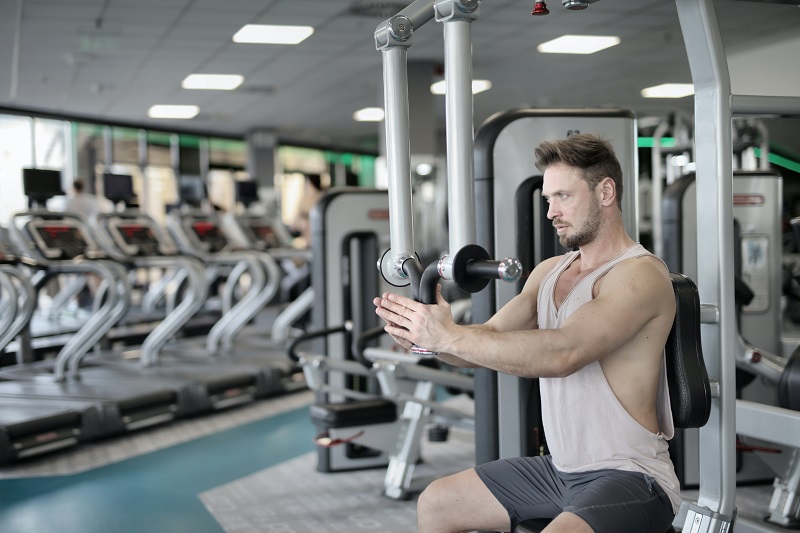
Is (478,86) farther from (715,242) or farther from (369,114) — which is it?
(715,242)

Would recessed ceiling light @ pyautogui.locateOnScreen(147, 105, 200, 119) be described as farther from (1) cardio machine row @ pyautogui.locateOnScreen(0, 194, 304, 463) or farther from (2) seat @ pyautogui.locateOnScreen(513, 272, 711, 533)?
(2) seat @ pyautogui.locateOnScreen(513, 272, 711, 533)

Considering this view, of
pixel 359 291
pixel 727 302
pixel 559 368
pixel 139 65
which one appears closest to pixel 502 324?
pixel 559 368

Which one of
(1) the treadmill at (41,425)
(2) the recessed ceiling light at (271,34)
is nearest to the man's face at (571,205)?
(1) the treadmill at (41,425)

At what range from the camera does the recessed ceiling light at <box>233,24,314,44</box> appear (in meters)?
7.55

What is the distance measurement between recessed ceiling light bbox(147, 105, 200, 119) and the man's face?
10.9m

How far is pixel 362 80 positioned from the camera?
34.2 ft

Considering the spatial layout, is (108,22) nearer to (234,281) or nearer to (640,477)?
(234,281)

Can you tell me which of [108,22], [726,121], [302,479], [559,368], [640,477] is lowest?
[302,479]

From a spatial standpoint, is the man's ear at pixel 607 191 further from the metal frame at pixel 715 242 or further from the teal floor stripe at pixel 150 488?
the teal floor stripe at pixel 150 488

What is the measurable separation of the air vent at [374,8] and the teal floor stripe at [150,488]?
12.0 ft

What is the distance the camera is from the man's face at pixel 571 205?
5.88 ft

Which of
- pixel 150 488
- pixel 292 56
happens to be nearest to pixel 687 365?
pixel 150 488

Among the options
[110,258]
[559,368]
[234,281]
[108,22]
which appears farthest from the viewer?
[234,281]

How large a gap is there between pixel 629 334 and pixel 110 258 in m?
5.15
